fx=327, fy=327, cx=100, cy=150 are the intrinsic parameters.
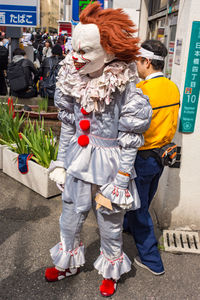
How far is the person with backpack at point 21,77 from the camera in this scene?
23.4 feet

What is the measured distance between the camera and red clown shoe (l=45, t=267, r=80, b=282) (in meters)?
2.50

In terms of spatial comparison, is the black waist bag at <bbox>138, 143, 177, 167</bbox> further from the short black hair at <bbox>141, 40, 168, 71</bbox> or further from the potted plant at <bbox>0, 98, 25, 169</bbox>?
the potted plant at <bbox>0, 98, 25, 169</bbox>

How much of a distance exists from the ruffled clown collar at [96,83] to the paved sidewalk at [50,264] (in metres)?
1.37

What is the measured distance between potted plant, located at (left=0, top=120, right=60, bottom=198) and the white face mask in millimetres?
1927

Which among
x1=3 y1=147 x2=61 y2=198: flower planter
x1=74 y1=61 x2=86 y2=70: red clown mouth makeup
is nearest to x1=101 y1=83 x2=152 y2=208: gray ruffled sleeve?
x1=74 y1=61 x2=86 y2=70: red clown mouth makeup

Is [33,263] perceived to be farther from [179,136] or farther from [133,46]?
[133,46]

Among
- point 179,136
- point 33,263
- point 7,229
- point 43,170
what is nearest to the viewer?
point 33,263

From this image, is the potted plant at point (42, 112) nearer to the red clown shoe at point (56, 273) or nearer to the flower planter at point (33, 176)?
the flower planter at point (33, 176)

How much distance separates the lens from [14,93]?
7508 millimetres

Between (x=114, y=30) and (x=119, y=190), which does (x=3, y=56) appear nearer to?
(x=114, y=30)

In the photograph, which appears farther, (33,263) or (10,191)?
(10,191)

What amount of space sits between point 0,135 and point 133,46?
3.16m

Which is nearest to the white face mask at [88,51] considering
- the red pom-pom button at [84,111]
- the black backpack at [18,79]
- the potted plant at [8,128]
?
the red pom-pom button at [84,111]

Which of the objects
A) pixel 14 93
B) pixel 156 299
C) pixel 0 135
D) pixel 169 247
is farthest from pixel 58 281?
pixel 14 93
